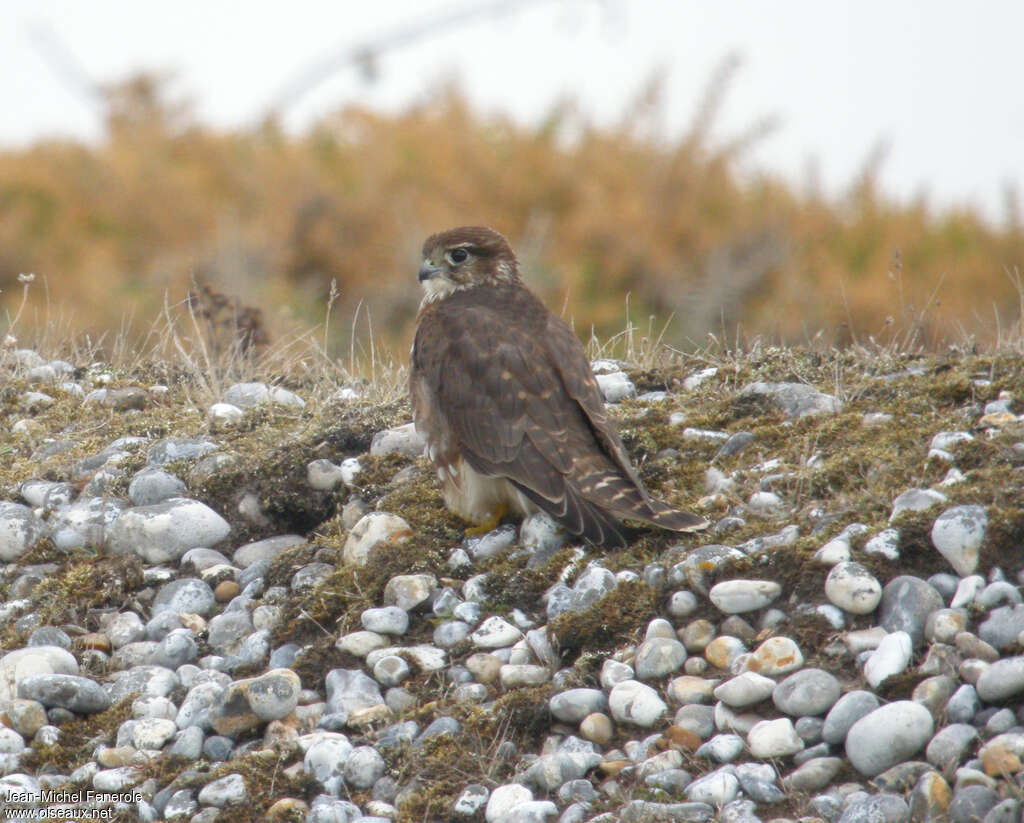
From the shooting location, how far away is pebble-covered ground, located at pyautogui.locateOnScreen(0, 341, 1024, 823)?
2.78m

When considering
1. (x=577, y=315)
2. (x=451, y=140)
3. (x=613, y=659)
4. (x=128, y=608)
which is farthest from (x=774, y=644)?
(x=451, y=140)

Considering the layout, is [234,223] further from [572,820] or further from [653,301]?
[572,820]

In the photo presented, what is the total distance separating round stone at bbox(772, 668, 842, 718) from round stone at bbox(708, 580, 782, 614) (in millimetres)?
326

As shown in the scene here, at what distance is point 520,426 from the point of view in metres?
3.92

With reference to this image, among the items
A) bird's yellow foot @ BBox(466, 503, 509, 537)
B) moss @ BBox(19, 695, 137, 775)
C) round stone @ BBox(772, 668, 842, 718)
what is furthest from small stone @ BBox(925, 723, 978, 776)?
moss @ BBox(19, 695, 137, 775)

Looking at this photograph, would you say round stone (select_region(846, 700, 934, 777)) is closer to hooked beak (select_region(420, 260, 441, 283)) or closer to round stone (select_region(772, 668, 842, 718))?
round stone (select_region(772, 668, 842, 718))

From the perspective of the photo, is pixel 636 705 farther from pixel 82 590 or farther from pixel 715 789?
pixel 82 590

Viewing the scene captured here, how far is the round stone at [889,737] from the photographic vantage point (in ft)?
8.75

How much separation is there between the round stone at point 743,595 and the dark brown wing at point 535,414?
368 mm

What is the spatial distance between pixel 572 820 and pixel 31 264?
1201cm

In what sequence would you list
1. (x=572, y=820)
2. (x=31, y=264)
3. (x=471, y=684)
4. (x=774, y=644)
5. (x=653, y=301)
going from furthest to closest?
(x=31, y=264) < (x=653, y=301) < (x=471, y=684) < (x=774, y=644) < (x=572, y=820)

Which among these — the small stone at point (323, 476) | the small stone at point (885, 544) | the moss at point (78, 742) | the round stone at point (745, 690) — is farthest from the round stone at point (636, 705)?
the small stone at point (323, 476)

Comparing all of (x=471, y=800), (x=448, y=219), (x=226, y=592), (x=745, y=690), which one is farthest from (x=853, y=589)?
(x=448, y=219)

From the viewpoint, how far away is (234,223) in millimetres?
11461
